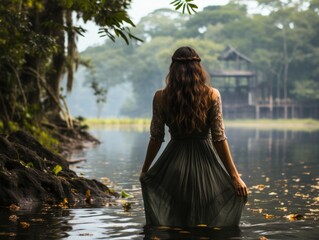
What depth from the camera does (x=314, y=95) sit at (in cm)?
7381

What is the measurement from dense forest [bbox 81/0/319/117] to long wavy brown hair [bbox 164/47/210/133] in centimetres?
6741

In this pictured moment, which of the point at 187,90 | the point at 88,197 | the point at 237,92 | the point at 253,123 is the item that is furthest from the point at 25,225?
the point at 237,92

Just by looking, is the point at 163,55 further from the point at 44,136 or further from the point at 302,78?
the point at 44,136

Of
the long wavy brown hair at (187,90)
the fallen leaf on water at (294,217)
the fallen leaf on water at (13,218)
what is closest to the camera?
the long wavy brown hair at (187,90)

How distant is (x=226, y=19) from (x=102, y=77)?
19.8 meters

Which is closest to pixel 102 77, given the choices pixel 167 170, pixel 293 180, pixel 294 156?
pixel 294 156

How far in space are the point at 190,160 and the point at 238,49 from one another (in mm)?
79290

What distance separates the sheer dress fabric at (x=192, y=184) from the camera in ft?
24.0

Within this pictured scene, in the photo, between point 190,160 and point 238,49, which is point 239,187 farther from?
point 238,49

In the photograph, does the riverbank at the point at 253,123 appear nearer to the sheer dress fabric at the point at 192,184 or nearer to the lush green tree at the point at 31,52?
the lush green tree at the point at 31,52

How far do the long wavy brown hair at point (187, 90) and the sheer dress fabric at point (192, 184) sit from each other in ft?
0.53

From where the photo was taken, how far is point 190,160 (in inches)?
290

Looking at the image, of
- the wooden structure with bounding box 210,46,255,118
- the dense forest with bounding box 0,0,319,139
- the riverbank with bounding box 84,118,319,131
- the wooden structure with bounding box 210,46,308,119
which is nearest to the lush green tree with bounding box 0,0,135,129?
the dense forest with bounding box 0,0,319,139

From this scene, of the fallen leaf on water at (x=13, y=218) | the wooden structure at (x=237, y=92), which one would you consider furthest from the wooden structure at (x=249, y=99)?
the fallen leaf on water at (x=13, y=218)
